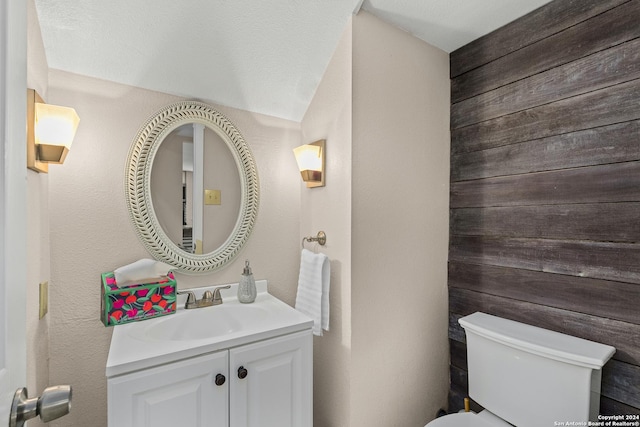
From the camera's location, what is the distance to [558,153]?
126 centimetres

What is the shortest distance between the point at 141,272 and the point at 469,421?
4.87ft

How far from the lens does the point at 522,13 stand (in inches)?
53.8

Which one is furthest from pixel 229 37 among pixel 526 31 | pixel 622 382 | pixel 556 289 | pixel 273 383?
pixel 622 382

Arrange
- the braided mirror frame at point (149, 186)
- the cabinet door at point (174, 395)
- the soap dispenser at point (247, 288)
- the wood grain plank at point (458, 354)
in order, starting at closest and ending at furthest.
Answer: the cabinet door at point (174, 395)
the braided mirror frame at point (149, 186)
the soap dispenser at point (247, 288)
the wood grain plank at point (458, 354)

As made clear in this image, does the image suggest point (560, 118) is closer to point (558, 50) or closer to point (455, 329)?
point (558, 50)

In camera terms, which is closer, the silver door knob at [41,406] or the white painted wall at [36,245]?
the silver door knob at [41,406]

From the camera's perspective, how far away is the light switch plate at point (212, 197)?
58.1 inches

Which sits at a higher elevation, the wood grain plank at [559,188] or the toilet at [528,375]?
the wood grain plank at [559,188]

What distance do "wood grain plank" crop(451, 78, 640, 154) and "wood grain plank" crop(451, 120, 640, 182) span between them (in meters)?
0.03

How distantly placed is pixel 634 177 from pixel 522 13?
86cm

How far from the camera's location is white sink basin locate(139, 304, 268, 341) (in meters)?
1.25

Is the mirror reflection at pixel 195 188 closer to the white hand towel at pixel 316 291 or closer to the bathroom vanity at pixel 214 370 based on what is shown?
the bathroom vanity at pixel 214 370

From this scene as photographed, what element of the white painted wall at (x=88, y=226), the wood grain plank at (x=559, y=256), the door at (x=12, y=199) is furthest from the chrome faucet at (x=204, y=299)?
the wood grain plank at (x=559, y=256)

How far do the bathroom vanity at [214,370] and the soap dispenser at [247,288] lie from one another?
2.5 inches
